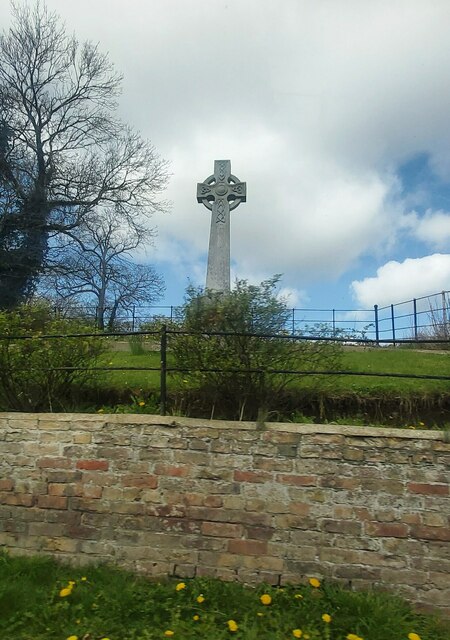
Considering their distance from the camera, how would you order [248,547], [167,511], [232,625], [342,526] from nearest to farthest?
[232,625] → [342,526] → [248,547] → [167,511]

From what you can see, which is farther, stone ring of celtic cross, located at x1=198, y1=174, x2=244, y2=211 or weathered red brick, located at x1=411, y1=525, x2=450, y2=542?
stone ring of celtic cross, located at x1=198, y1=174, x2=244, y2=211

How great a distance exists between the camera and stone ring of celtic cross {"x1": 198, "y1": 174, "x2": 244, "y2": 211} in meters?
9.15

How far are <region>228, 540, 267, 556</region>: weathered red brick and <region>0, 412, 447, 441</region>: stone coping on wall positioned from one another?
88 centimetres

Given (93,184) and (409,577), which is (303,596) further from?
(93,184)

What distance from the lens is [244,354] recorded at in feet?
13.4

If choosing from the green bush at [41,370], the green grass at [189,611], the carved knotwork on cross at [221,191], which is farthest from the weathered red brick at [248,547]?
the carved knotwork on cross at [221,191]

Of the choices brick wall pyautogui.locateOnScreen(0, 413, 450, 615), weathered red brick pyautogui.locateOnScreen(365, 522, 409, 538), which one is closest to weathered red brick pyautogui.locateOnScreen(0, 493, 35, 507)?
brick wall pyautogui.locateOnScreen(0, 413, 450, 615)

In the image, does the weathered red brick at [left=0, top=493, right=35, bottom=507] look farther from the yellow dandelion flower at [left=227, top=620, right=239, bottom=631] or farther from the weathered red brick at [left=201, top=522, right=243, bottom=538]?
the yellow dandelion flower at [left=227, top=620, right=239, bottom=631]

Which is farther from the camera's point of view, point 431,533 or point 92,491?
point 92,491

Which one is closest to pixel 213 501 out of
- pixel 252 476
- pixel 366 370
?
pixel 252 476

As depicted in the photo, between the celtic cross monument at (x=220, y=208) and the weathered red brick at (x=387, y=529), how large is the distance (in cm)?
593

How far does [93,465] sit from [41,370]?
1.24 m

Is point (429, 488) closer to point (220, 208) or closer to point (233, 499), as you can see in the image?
point (233, 499)

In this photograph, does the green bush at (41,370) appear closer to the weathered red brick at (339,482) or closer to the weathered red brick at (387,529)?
the weathered red brick at (339,482)
